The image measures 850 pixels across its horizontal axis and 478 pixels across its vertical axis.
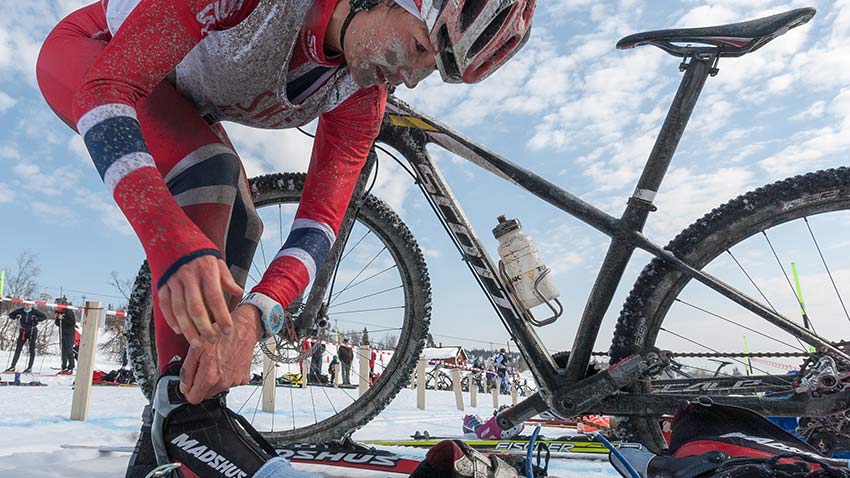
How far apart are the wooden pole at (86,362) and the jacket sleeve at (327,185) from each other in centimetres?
324

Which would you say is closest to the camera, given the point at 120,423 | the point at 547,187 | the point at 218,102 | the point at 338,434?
the point at 218,102

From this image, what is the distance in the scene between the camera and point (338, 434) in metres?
2.41

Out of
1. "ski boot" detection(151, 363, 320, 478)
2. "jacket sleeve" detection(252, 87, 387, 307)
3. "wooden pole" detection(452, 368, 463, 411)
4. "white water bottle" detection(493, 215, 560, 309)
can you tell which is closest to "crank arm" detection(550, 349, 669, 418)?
"white water bottle" detection(493, 215, 560, 309)

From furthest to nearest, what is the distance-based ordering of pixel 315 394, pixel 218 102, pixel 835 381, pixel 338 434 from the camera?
1. pixel 315 394
2. pixel 338 434
3. pixel 835 381
4. pixel 218 102

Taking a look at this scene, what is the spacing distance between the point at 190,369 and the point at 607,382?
1643mm

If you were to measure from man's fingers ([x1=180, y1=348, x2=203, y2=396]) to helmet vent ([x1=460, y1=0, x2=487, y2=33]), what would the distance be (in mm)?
847

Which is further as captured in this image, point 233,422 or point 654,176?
point 654,176

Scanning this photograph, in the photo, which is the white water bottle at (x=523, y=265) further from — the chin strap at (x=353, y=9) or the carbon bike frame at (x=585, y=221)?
the chin strap at (x=353, y=9)

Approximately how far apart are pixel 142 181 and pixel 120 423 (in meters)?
3.48

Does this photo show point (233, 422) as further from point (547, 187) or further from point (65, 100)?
point (547, 187)

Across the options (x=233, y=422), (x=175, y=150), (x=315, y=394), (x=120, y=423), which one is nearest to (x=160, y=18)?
(x=175, y=150)

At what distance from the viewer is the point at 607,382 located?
6.51 ft

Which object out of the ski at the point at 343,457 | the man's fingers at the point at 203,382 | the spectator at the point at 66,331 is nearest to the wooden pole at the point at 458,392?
the ski at the point at 343,457

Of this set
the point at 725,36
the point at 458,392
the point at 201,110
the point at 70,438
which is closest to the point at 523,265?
the point at 725,36
